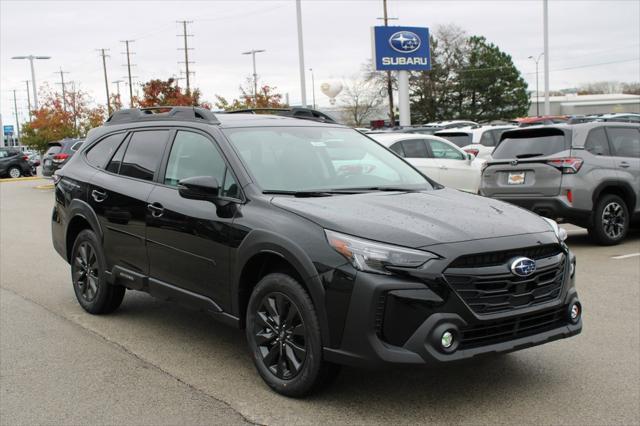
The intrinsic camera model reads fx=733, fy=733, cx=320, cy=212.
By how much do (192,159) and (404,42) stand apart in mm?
37035

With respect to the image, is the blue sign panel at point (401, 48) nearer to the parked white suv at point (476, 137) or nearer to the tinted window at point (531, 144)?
the parked white suv at point (476, 137)

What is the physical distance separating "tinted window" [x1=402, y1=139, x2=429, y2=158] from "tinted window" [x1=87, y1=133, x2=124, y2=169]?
9235mm

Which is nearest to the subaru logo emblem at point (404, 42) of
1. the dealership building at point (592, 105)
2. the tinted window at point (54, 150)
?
the tinted window at point (54, 150)

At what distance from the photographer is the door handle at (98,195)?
6.38 meters

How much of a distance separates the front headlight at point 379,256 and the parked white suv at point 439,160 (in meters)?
11.4

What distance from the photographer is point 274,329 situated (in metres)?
4.55

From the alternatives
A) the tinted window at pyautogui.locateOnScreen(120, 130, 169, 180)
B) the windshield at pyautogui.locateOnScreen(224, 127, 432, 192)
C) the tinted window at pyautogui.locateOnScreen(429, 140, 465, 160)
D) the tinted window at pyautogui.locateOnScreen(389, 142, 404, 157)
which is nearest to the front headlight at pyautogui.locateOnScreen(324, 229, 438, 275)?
the windshield at pyautogui.locateOnScreen(224, 127, 432, 192)

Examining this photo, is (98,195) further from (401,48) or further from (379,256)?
(401,48)

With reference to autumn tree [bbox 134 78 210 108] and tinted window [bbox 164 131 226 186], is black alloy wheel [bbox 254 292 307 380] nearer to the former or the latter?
tinted window [bbox 164 131 226 186]

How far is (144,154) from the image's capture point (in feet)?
20.1

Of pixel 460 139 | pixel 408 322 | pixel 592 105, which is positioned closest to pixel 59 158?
pixel 460 139

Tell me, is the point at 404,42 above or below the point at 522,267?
above

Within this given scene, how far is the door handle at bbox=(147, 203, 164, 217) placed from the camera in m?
5.54

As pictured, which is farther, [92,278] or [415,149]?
[415,149]
